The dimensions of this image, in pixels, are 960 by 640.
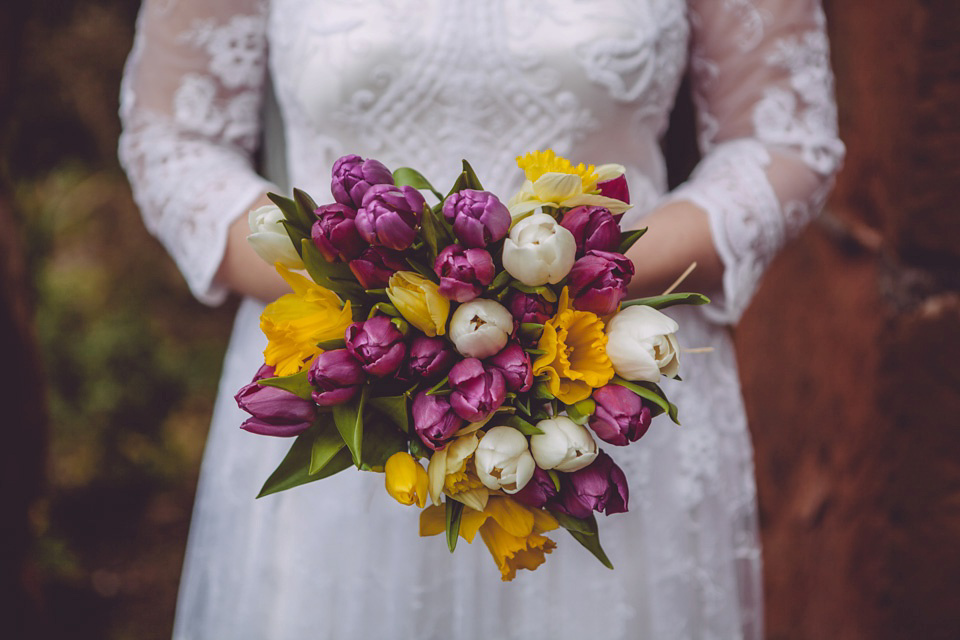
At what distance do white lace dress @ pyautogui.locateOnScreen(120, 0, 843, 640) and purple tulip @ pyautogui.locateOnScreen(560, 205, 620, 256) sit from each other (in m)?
0.36

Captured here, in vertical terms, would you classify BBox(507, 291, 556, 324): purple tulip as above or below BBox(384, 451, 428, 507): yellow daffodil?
above

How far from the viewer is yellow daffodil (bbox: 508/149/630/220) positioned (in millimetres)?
615

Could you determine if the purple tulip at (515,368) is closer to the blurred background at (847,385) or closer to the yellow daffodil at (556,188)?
the yellow daffodil at (556,188)

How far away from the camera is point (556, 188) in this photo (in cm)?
62

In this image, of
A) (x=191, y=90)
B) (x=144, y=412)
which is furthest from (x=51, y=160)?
(x=191, y=90)

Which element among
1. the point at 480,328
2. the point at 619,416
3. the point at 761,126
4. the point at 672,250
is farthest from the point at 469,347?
the point at 761,126

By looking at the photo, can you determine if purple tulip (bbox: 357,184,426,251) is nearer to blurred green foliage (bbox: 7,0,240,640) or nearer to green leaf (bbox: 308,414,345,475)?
green leaf (bbox: 308,414,345,475)

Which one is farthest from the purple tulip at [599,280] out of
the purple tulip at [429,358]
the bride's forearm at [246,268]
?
the bride's forearm at [246,268]

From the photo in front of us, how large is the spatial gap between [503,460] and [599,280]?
146mm

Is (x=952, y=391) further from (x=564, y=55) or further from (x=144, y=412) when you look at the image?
(x=144, y=412)

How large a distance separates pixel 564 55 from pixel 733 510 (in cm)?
62

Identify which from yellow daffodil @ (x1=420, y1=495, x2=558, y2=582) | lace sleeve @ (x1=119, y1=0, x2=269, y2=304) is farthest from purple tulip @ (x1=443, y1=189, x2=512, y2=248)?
lace sleeve @ (x1=119, y1=0, x2=269, y2=304)

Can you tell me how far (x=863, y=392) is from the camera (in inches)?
55.5

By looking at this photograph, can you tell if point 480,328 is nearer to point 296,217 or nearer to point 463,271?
point 463,271
